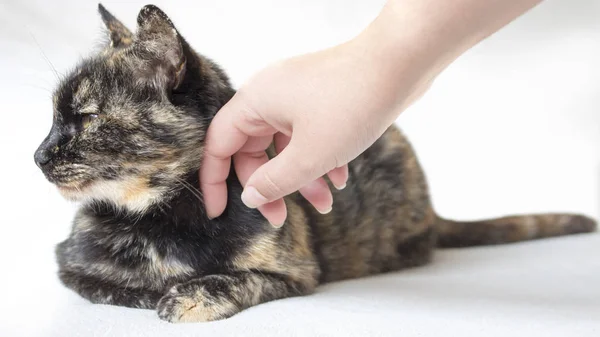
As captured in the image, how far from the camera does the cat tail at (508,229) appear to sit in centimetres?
266

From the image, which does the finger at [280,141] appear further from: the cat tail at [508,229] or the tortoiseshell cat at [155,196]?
the cat tail at [508,229]

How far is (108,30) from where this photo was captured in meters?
1.79

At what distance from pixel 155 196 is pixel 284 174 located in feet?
1.24

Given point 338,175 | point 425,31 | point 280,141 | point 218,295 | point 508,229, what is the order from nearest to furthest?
point 425,31, point 218,295, point 338,175, point 280,141, point 508,229

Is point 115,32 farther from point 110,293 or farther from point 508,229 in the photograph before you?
point 508,229

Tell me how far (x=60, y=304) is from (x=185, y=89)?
2.11 feet

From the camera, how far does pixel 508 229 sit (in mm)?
2668

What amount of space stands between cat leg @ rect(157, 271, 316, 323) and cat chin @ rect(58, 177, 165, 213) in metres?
0.23

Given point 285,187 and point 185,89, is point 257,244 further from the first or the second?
point 185,89

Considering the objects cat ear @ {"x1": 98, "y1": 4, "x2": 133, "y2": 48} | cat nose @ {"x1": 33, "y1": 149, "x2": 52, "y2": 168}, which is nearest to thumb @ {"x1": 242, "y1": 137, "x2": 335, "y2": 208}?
cat nose @ {"x1": 33, "y1": 149, "x2": 52, "y2": 168}

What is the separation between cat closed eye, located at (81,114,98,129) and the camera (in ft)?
5.01

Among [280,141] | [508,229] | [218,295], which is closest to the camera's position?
[218,295]

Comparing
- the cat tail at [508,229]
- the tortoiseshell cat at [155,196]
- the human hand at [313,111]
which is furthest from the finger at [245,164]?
the cat tail at [508,229]

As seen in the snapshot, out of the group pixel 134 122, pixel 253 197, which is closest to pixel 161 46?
pixel 134 122
